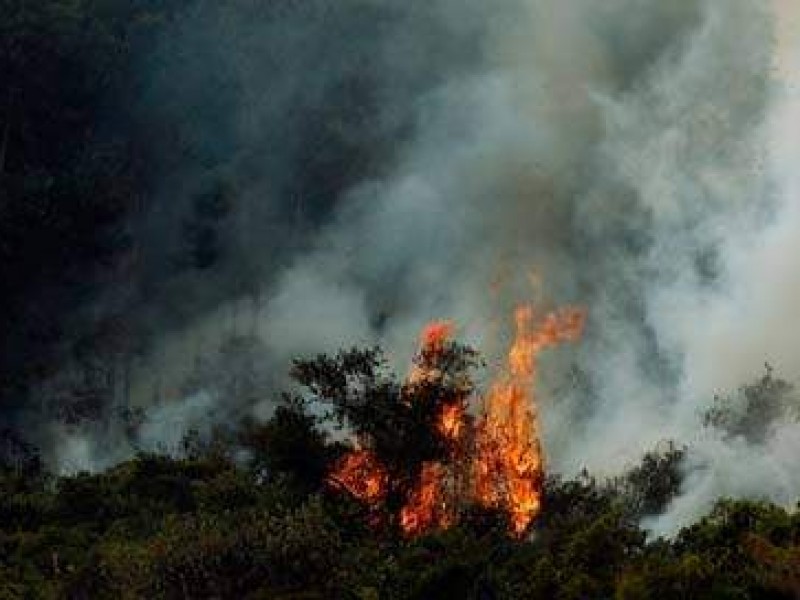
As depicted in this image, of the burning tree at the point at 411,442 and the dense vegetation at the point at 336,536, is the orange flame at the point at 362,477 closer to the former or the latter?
the burning tree at the point at 411,442

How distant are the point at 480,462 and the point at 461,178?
3390 centimetres

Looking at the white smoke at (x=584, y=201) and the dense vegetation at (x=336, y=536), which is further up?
the white smoke at (x=584, y=201)

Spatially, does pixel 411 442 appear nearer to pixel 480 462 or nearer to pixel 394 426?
pixel 394 426

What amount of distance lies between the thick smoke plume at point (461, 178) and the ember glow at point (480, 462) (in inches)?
102

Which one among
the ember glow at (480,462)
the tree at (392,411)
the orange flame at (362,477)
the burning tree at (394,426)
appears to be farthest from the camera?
the tree at (392,411)

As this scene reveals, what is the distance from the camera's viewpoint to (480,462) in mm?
67438

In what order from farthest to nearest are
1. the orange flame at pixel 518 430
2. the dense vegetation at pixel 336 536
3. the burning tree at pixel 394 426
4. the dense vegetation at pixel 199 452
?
the orange flame at pixel 518 430 → the burning tree at pixel 394 426 → the dense vegetation at pixel 199 452 → the dense vegetation at pixel 336 536

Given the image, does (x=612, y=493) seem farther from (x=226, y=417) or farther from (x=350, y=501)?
(x=226, y=417)

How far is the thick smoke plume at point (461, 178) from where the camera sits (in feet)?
289

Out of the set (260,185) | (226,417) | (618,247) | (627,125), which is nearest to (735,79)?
(627,125)

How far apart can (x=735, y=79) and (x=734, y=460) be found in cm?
3983

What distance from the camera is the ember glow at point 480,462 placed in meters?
58.6

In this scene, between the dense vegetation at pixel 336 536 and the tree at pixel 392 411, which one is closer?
the dense vegetation at pixel 336 536

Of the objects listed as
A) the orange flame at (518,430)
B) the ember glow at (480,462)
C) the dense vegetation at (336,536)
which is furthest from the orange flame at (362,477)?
the orange flame at (518,430)
